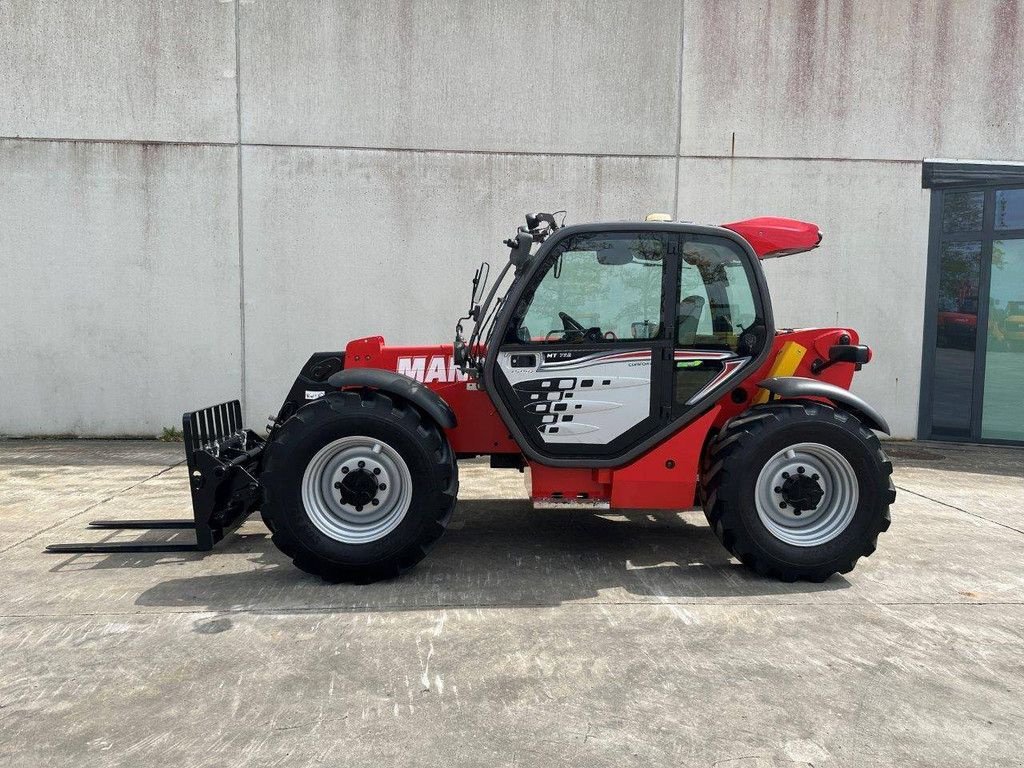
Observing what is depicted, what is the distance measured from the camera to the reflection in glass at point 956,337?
359 inches

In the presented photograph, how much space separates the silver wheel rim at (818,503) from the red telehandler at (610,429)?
0.01 meters

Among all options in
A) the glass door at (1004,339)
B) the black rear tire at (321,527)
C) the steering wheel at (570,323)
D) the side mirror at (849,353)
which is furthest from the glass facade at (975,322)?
the black rear tire at (321,527)

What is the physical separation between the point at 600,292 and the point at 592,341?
0.29m

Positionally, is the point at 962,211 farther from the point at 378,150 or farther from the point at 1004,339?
the point at 378,150

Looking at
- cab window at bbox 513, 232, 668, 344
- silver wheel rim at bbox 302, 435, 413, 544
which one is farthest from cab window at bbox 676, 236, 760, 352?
silver wheel rim at bbox 302, 435, 413, 544

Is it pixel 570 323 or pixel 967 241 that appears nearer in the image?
pixel 570 323

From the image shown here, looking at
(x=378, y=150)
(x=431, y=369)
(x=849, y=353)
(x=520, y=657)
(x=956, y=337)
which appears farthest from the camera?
(x=956, y=337)

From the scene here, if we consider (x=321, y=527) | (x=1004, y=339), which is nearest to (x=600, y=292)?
(x=321, y=527)

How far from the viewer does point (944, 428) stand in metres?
9.30

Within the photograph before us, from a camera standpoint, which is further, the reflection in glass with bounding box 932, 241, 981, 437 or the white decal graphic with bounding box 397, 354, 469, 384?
the reflection in glass with bounding box 932, 241, 981, 437

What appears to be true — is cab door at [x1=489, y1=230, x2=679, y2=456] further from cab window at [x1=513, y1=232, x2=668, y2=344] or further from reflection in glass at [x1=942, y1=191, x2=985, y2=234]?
reflection in glass at [x1=942, y1=191, x2=985, y2=234]

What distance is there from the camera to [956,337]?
362 inches

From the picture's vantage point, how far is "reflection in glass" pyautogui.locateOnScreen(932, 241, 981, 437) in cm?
911

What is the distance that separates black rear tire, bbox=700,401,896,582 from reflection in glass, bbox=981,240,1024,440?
6293 mm
